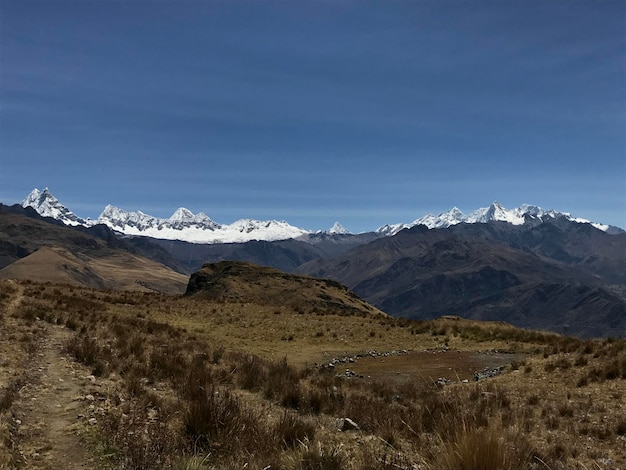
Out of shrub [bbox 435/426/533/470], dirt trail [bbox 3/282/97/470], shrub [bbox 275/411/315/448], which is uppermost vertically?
shrub [bbox 435/426/533/470]

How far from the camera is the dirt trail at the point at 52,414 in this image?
7.44 meters

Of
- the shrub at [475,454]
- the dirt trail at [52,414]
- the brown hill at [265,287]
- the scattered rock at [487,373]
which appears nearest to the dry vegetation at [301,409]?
the shrub at [475,454]

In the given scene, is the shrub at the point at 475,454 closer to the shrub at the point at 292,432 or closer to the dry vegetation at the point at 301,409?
the dry vegetation at the point at 301,409

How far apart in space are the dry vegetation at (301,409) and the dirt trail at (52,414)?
0.19 metres

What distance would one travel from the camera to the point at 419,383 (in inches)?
729

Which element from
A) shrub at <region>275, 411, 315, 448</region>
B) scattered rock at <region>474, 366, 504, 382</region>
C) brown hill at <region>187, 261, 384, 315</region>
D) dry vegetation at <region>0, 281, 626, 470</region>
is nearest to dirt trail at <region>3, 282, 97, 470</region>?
dry vegetation at <region>0, 281, 626, 470</region>

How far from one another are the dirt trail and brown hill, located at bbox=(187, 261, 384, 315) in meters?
66.2

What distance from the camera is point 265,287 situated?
308 feet

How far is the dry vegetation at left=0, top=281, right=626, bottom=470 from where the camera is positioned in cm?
711

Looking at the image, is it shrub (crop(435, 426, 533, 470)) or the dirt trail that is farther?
the dirt trail

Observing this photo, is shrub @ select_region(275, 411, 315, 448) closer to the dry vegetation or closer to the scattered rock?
the dry vegetation

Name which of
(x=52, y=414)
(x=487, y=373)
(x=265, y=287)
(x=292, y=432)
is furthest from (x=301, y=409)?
(x=265, y=287)

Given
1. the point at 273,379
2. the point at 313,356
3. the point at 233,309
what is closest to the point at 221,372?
the point at 273,379

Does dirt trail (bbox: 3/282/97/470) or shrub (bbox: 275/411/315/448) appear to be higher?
shrub (bbox: 275/411/315/448)
